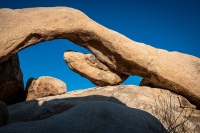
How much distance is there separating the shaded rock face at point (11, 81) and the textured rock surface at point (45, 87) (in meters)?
0.44

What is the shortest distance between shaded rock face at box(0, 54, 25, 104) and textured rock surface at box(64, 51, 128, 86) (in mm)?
1979

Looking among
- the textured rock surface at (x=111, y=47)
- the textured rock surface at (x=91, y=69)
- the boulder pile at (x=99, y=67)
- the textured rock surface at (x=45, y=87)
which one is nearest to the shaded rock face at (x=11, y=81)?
the boulder pile at (x=99, y=67)

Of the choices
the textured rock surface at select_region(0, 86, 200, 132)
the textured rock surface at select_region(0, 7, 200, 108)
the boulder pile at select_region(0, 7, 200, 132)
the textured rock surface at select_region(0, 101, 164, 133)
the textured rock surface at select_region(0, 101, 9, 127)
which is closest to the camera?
the textured rock surface at select_region(0, 101, 164, 133)

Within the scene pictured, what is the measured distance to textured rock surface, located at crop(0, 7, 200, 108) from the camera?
25.3ft

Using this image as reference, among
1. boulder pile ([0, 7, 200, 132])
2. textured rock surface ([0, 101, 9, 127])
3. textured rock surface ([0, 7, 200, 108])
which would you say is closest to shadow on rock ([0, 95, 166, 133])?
textured rock surface ([0, 101, 9, 127])

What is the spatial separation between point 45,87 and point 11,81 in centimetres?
132

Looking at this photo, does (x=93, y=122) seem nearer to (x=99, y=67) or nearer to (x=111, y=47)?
(x=111, y=47)

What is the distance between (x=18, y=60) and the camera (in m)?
8.87

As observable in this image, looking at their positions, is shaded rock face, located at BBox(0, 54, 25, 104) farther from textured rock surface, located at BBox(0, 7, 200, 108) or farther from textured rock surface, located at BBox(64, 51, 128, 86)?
textured rock surface, located at BBox(64, 51, 128, 86)

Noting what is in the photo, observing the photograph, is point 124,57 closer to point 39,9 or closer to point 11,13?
point 39,9

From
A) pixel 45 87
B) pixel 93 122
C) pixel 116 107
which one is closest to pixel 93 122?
pixel 93 122

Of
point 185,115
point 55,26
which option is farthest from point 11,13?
point 185,115

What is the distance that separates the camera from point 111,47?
852 cm

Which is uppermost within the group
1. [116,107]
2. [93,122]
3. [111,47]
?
[111,47]
